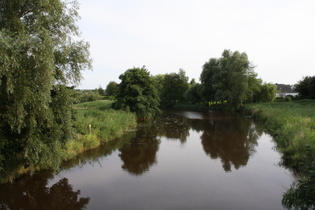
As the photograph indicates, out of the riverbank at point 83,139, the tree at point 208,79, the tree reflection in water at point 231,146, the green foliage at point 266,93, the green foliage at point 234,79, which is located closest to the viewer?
the riverbank at point 83,139

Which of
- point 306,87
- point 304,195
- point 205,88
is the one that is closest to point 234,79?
point 205,88

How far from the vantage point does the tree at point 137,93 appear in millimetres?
28875

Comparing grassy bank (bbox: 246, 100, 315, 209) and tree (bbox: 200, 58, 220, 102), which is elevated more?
tree (bbox: 200, 58, 220, 102)

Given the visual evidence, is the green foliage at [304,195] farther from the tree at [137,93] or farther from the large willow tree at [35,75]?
the tree at [137,93]

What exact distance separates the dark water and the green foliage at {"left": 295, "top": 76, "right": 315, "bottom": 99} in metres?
30.6

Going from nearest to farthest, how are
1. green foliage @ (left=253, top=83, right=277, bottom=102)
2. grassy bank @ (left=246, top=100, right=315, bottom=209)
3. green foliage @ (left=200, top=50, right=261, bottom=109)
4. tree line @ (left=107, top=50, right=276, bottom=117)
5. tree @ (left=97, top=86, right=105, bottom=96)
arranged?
1. grassy bank @ (left=246, top=100, right=315, bottom=209)
2. tree line @ (left=107, top=50, right=276, bottom=117)
3. green foliage @ (left=200, top=50, right=261, bottom=109)
4. green foliage @ (left=253, top=83, right=277, bottom=102)
5. tree @ (left=97, top=86, right=105, bottom=96)

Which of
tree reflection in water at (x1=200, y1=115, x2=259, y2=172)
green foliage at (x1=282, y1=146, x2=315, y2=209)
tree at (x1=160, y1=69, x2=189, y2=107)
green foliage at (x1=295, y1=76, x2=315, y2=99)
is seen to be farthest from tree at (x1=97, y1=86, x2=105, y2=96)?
green foliage at (x1=282, y1=146, x2=315, y2=209)

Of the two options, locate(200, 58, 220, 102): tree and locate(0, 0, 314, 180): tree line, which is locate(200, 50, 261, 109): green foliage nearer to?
locate(200, 58, 220, 102): tree

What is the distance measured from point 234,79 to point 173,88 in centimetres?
2608

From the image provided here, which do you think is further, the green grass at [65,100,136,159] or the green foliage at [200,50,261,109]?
the green foliage at [200,50,261,109]

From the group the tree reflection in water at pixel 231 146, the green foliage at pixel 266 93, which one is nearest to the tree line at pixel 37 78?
the tree reflection in water at pixel 231 146

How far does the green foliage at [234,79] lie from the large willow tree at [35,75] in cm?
3386

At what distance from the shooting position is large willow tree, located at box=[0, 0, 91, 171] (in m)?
8.12

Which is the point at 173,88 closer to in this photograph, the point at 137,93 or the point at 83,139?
the point at 137,93
